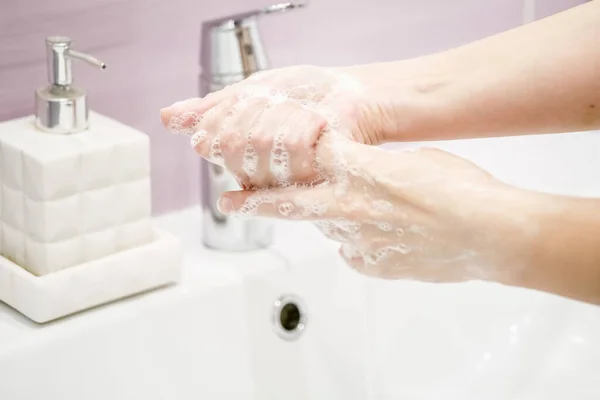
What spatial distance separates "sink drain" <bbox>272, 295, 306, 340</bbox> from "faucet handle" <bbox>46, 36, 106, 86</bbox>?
24cm

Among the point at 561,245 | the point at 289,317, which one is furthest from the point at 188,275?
the point at 561,245

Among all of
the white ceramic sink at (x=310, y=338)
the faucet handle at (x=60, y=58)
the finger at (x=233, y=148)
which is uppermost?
the faucet handle at (x=60, y=58)

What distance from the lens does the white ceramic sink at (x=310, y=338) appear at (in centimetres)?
63

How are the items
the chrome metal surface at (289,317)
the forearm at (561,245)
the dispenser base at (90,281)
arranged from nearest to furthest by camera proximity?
the forearm at (561,245) → the dispenser base at (90,281) → the chrome metal surface at (289,317)

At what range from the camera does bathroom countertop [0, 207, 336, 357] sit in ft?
2.02

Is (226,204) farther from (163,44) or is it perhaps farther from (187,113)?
(163,44)

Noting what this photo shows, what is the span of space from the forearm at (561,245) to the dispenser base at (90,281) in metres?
0.26

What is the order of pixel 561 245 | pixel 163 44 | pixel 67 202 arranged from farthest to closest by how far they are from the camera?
pixel 163 44, pixel 67 202, pixel 561 245

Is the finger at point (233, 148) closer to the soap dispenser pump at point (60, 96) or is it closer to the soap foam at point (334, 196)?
the soap foam at point (334, 196)

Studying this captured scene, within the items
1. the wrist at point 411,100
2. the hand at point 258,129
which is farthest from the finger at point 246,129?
the wrist at point 411,100

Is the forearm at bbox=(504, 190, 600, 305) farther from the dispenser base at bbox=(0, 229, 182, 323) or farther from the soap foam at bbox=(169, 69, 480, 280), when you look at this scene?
the dispenser base at bbox=(0, 229, 182, 323)

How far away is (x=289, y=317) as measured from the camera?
0.74 metres

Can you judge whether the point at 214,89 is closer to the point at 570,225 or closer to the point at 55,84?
the point at 55,84

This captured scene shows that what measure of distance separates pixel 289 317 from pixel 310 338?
0.02 m
